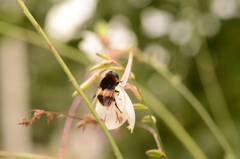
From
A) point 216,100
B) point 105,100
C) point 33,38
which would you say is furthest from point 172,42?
point 105,100

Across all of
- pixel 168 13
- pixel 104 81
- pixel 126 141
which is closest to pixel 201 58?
pixel 168 13

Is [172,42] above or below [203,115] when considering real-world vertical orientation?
above

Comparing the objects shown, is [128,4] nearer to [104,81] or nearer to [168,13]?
[168,13]

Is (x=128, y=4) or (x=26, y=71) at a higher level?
(x=128, y=4)

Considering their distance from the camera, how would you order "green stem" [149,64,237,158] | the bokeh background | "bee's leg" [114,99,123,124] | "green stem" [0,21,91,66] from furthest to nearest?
1. the bokeh background
2. "green stem" [0,21,91,66]
3. "green stem" [149,64,237,158]
4. "bee's leg" [114,99,123,124]

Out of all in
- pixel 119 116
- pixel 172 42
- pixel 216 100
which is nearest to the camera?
pixel 119 116

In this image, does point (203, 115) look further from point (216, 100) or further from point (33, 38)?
point (33, 38)

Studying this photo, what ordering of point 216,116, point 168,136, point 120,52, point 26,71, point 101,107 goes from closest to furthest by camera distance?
point 101,107, point 120,52, point 216,116, point 168,136, point 26,71

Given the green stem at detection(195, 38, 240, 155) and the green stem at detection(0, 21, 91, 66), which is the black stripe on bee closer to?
the green stem at detection(0, 21, 91, 66)

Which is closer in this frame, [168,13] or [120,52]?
[120,52]

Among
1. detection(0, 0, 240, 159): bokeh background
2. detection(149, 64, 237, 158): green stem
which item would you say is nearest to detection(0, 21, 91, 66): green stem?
detection(0, 0, 240, 159): bokeh background

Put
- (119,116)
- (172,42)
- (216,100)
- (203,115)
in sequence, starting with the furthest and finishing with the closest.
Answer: (172,42)
(216,100)
(203,115)
(119,116)
